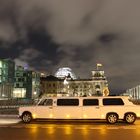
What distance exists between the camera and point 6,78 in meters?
160

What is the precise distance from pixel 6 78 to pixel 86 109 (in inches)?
5384

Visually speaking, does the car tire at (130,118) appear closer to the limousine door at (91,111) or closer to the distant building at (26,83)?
the limousine door at (91,111)

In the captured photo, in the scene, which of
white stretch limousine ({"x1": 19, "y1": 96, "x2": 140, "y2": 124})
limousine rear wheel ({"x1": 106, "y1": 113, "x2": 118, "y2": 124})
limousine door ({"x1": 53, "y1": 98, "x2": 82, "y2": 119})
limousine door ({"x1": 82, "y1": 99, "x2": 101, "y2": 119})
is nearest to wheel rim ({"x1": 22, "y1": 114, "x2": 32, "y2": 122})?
white stretch limousine ({"x1": 19, "y1": 96, "x2": 140, "y2": 124})

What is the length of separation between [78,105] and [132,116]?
146 inches

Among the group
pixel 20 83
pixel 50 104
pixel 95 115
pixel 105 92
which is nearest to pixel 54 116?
pixel 50 104

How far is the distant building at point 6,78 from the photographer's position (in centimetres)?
15425

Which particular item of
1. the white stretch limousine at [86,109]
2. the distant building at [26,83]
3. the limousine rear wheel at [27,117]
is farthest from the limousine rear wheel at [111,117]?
the distant building at [26,83]

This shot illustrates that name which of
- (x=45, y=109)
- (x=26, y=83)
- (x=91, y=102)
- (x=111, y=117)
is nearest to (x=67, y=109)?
(x=45, y=109)

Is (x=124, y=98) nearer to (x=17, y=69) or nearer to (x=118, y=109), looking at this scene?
(x=118, y=109)

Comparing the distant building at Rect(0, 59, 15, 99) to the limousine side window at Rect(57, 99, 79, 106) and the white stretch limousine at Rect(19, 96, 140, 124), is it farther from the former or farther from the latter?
the limousine side window at Rect(57, 99, 79, 106)

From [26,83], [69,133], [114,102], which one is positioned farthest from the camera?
[26,83]

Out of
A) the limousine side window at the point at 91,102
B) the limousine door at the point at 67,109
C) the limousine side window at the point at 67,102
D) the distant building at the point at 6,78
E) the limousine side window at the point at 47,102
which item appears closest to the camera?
the limousine door at the point at 67,109

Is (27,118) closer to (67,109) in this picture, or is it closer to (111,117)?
(67,109)

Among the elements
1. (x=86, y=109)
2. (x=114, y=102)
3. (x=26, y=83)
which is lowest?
(x=86, y=109)
